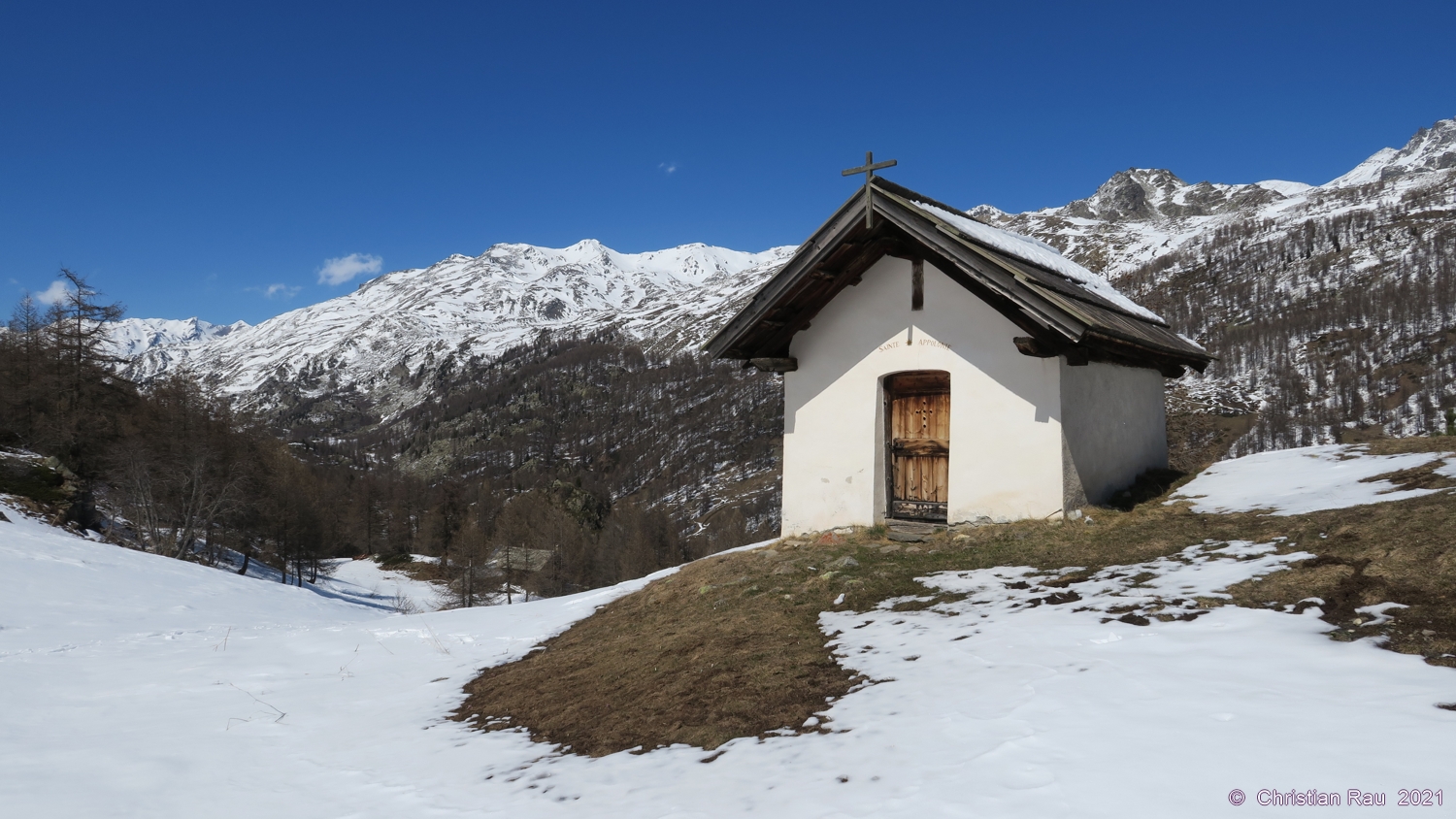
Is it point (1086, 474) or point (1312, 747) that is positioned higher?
point (1086, 474)

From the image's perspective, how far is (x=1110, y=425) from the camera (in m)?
12.4

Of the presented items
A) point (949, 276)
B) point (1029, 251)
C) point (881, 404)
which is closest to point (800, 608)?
point (881, 404)

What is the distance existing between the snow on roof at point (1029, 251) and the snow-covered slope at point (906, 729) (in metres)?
5.57

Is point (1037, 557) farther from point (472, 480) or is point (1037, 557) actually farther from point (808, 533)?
point (472, 480)

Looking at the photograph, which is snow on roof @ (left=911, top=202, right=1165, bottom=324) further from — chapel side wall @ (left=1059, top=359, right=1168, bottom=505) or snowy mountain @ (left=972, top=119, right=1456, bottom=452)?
snowy mountain @ (left=972, top=119, right=1456, bottom=452)

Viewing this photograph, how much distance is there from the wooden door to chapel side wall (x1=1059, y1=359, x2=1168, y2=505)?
186 centimetres

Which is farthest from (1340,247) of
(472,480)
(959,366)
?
(959,366)

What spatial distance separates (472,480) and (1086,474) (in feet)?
638

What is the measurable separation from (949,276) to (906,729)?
28.4 ft

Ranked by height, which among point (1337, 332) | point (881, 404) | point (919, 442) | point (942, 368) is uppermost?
point (1337, 332)

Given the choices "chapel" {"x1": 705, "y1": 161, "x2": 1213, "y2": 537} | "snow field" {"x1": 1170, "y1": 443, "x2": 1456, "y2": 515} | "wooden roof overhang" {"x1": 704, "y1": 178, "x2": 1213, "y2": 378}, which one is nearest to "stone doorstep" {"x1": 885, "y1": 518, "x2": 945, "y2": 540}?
"chapel" {"x1": 705, "y1": 161, "x2": 1213, "y2": 537}

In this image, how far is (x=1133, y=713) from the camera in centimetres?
428

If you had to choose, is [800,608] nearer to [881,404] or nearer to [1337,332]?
[881,404]

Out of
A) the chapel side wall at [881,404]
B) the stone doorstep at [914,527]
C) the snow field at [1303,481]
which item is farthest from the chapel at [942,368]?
the snow field at [1303,481]
